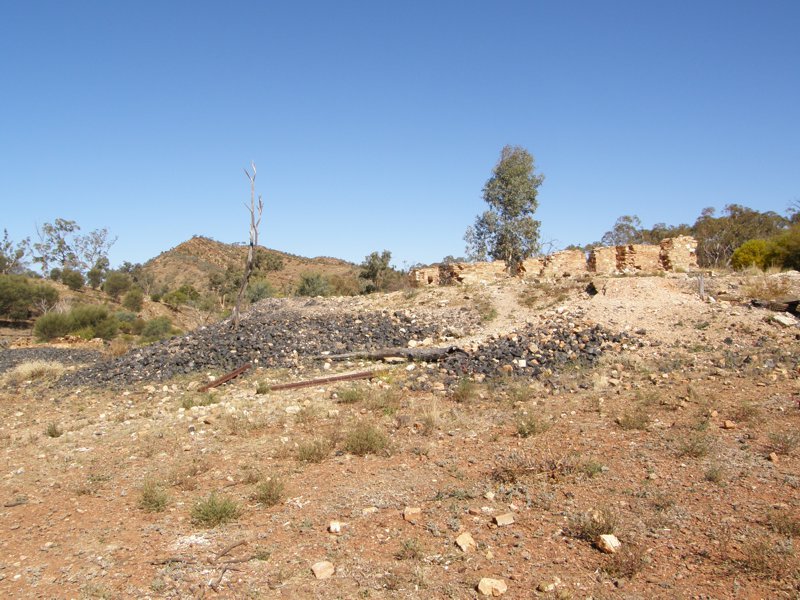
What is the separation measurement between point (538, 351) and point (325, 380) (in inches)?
152

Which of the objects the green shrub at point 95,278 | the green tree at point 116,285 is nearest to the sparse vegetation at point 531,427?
the green tree at point 116,285

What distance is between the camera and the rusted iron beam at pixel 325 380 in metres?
8.91

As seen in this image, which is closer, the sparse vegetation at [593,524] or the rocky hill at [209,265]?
the sparse vegetation at [593,524]

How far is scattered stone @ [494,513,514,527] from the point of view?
3.99 m

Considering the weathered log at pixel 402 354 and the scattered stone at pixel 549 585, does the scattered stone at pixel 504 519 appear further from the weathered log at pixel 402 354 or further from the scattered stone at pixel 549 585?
the weathered log at pixel 402 354

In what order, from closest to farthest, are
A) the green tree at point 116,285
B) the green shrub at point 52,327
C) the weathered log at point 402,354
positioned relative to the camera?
the weathered log at point 402,354 → the green shrub at point 52,327 → the green tree at point 116,285

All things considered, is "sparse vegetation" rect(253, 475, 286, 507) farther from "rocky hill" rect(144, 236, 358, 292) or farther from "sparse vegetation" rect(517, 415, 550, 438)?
"rocky hill" rect(144, 236, 358, 292)

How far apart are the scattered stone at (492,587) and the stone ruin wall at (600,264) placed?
12.9 meters

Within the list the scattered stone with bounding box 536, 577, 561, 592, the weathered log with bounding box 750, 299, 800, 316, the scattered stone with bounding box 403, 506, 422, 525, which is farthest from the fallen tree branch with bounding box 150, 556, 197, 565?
the weathered log with bounding box 750, 299, 800, 316

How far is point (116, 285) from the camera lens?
136ft

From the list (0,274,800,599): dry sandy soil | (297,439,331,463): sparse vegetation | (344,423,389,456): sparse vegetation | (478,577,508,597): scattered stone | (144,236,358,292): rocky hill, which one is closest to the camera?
(478,577,508,597): scattered stone

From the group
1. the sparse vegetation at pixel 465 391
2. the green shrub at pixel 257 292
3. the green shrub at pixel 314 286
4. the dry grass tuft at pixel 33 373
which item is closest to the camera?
the sparse vegetation at pixel 465 391

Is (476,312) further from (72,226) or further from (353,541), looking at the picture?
(72,226)

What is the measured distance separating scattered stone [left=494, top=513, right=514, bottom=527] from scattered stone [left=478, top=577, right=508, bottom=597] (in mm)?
751
